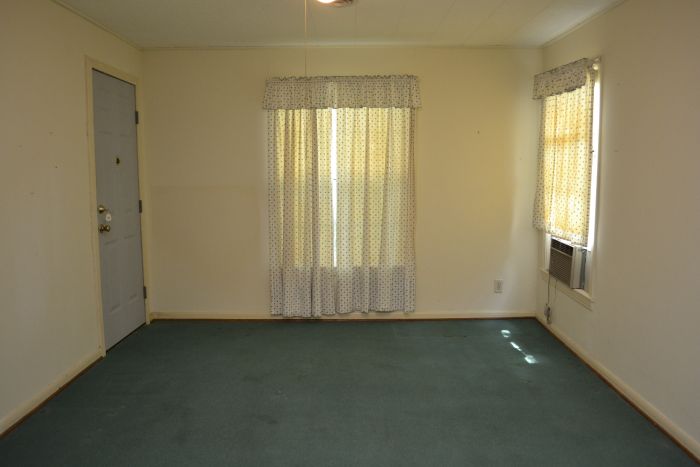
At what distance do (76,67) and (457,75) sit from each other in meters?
2.92

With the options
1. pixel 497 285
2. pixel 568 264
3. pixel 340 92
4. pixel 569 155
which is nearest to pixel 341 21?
pixel 340 92

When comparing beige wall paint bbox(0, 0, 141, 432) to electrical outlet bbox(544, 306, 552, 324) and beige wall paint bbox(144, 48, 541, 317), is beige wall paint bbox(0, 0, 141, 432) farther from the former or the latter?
electrical outlet bbox(544, 306, 552, 324)

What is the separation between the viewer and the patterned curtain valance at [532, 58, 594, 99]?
3.24 meters

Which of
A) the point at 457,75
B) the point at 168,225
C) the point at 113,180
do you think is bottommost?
the point at 168,225

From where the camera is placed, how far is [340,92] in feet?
13.3

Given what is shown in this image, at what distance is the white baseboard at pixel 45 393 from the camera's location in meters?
2.55

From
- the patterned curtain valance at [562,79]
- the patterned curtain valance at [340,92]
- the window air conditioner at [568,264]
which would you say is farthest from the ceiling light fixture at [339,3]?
the window air conditioner at [568,264]

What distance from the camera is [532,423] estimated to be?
8.54 ft

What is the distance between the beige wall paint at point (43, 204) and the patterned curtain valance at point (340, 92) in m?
1.37

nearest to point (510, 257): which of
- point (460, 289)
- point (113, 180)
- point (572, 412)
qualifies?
point (460, 289)

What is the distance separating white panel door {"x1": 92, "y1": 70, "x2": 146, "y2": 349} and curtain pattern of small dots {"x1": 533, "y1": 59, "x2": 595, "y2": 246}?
3373mm

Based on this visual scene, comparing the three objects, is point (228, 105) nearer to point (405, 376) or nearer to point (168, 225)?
point (168, 225)

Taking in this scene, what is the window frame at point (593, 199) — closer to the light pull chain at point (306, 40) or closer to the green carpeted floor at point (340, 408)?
the green carpeted floor at point (340, 408)

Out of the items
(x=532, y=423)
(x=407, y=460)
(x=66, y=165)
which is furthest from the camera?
(x=66, y=165)
